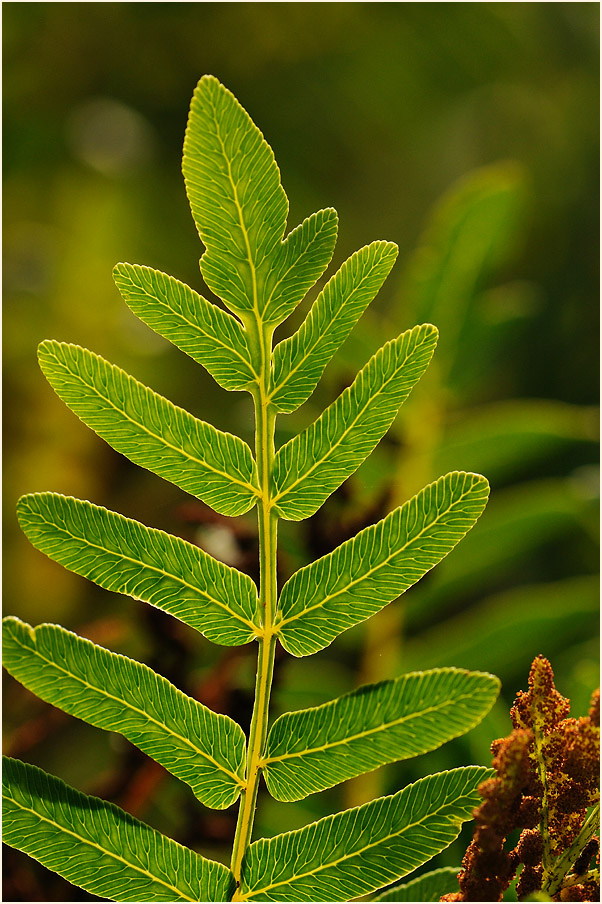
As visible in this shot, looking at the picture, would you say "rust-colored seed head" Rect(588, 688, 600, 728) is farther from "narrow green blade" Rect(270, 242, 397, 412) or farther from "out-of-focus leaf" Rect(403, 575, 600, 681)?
"out-of-focus leaf" Rect(403, 575, 600, 681)

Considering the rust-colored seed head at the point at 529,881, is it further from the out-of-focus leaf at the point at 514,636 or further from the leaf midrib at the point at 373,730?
the out-of-focus leaf at the point at 514,636

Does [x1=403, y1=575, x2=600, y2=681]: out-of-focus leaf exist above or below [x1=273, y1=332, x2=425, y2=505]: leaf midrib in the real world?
below

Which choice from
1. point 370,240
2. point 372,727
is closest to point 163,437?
point 372,727

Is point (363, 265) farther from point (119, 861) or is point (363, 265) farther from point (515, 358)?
point (515, 358)

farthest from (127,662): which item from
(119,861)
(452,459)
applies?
(452,459)

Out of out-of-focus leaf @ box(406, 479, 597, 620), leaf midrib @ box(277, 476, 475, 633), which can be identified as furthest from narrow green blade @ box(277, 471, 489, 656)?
out-of-focus leaf @ box(406, 479, 597, 620)

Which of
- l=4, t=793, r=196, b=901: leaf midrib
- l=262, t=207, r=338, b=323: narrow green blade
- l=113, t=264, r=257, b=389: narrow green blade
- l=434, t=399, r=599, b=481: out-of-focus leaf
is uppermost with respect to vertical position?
l=434, t=399, r=599, b=481: out-of-focus leaf

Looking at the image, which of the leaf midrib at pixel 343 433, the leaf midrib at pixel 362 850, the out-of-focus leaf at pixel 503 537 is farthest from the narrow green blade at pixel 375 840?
the out-of-focus leaf at pixel 503 537
